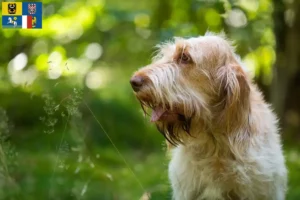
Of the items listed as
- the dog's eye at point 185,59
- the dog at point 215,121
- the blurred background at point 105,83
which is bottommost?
the blurred background at point 105,83

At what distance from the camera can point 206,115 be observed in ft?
12.7

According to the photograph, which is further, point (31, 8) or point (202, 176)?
point (31, 8)

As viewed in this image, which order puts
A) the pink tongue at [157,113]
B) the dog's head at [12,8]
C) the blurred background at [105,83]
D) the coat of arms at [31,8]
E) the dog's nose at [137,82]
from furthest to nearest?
the blurred background at [105,83] < the coat of arms at [31,8] < the dog's head at [12,8] < the pink tongue at [157,113] < the dog's nose at [137,82]

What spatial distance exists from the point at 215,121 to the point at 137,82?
0.59 meters

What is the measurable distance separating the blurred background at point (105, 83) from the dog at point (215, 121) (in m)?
0.52

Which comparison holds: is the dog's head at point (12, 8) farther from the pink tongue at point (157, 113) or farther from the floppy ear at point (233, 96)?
the floppy ear at point (233, 96)

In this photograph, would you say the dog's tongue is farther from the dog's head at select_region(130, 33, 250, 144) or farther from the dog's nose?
the dog's nose

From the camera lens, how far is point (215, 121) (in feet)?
12.9

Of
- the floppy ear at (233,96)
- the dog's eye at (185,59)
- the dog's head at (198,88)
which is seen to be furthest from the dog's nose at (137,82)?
the floppy ear at (233,96)

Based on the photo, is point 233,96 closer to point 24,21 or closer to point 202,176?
point 202,176

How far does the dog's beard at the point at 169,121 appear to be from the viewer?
3.74m

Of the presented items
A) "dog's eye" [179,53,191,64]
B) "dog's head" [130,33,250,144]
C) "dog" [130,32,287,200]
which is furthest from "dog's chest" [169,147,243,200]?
"dog's eye" [179,53,191,64]

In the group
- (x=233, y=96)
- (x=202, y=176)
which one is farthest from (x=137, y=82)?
(x=202, y=176)

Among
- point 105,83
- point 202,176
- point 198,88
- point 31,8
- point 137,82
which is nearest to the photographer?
point 137,82
